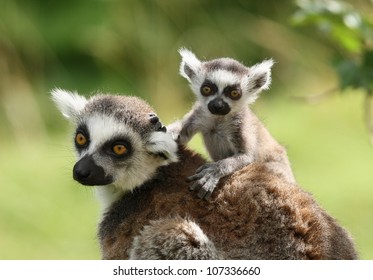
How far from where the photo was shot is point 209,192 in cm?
463

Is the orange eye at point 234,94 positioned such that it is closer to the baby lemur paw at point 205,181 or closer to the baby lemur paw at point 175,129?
the baby lemur paw at point 175,129

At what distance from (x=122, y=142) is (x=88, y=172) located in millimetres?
316

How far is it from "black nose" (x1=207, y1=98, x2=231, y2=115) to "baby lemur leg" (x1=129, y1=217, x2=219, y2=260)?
1006 millimetres

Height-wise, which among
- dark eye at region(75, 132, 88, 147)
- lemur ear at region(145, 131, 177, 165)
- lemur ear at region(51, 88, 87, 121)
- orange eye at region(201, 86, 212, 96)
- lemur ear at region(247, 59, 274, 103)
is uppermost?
lemur ear at region(247, 59, 274, 103)

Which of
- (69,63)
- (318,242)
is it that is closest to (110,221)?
(318,242)

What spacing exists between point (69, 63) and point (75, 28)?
499 millimetres

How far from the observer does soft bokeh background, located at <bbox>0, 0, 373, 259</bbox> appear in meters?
9.59

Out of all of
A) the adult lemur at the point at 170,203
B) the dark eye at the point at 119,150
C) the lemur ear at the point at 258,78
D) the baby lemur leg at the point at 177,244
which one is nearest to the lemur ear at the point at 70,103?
the adult lemur at the point at 170,203

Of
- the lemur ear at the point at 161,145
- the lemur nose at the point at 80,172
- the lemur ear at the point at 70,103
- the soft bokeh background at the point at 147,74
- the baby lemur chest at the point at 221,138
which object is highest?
the soft bokeh background at the point at 147,74

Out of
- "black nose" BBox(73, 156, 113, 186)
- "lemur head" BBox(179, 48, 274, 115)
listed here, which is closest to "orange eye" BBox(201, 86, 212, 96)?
"lemur head" BBox(179, 48, 274, 115)

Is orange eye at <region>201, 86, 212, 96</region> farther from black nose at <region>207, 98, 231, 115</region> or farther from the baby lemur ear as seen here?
the baby lemur ear

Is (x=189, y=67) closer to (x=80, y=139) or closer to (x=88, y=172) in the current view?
(x=80, y=139)

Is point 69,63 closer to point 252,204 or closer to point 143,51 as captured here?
point 143,51

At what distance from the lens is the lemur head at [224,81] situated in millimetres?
5438
